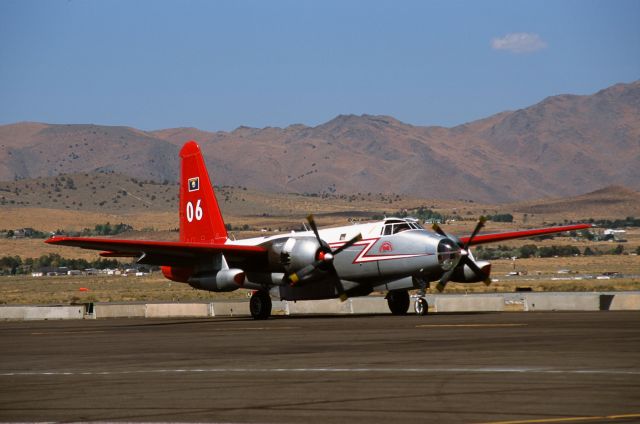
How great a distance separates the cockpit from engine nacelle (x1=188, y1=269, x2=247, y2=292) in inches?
243

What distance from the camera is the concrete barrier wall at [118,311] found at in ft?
191

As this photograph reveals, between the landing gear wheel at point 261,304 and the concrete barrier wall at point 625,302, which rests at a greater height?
the landing gear wheel at point 261,304

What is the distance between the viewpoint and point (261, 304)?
1864 inches

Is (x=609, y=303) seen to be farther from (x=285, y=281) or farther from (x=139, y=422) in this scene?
(x=139, y=422)

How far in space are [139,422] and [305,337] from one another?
663 inches

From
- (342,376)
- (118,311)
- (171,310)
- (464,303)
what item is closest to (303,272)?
(464,303)

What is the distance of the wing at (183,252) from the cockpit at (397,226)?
5372 mm

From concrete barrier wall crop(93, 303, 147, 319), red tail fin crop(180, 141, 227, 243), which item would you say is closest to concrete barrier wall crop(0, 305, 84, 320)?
concrete barrier wall crop(93, 303, 147, 319)

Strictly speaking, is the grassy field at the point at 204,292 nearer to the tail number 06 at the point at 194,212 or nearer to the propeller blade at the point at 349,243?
the tail number 06 at the point at 194,212

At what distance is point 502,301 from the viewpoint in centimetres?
4931

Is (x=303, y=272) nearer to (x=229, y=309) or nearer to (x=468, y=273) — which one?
(x=468, y=273)

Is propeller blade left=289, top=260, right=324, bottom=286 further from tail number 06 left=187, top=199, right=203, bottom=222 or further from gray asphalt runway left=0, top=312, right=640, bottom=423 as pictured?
gray asphalt runway left=0, top=312, right=640, bottom=423

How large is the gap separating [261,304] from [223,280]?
2.77 metres

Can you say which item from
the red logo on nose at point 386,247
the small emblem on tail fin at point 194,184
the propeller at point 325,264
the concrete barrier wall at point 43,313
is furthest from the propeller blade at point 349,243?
the concrete barrier wall at point 43,313
